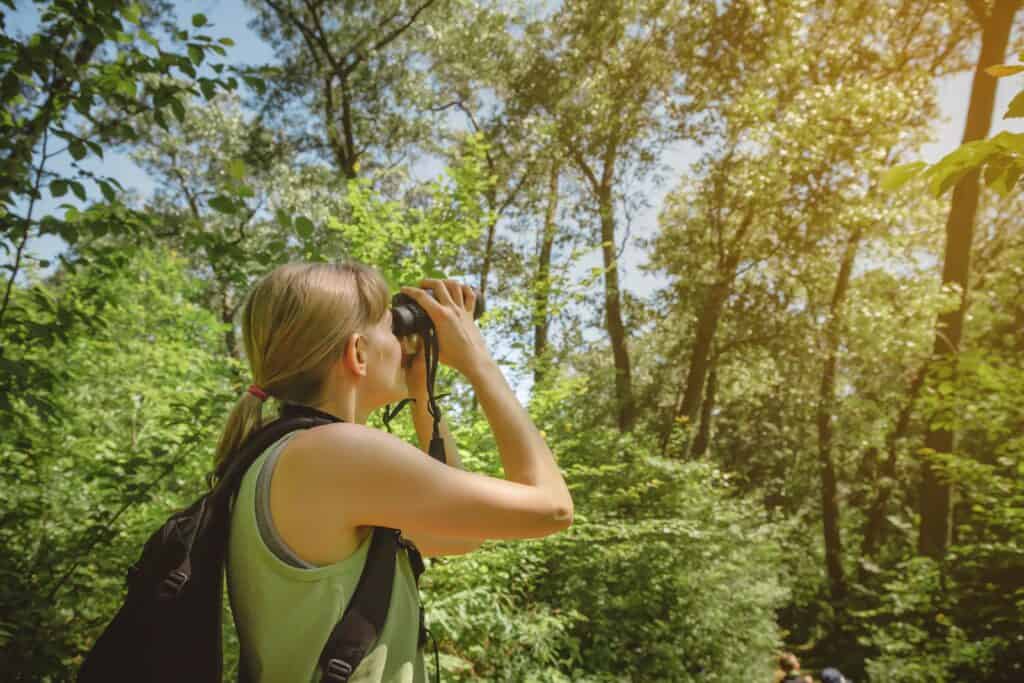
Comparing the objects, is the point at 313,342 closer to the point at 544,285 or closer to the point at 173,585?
the point at 173,585

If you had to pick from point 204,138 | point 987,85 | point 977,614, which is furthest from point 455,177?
point 204,138

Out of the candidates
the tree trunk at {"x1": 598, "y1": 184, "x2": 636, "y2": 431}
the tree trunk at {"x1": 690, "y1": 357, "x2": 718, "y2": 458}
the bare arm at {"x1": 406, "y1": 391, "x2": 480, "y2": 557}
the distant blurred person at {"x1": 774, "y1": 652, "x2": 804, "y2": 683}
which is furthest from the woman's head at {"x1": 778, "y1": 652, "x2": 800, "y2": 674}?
the bare arm at {"x1": 406, "y1": 391, "x2": 480, "y2": 557}

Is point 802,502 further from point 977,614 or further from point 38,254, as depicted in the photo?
point 38,254

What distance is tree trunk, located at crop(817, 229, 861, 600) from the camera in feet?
47.0

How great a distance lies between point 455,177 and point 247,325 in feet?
11.2

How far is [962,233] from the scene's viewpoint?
9680 mm

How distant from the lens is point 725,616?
8.05 meters

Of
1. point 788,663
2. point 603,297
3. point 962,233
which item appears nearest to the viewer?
point 962,233

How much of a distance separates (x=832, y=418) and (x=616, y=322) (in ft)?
20.2

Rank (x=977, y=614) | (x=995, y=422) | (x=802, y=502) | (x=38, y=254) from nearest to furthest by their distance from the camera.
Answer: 1. (x=38, y=254)
2. (x=995, y=422)
3. (x=977, y=614)
4. (x=802, y=502)

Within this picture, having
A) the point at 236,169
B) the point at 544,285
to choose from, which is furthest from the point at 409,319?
the point at 544,285

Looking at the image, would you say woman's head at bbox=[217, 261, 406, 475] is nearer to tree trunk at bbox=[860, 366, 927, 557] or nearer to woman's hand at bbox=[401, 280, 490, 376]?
woman's hand at bbox=[401, 280, 490, 376]

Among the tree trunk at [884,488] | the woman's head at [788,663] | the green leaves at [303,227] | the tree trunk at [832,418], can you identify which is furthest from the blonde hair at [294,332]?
the tree trunk at [884,488]

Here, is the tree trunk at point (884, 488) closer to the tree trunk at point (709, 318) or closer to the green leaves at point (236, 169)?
the tree trunk at point (709, 318)
